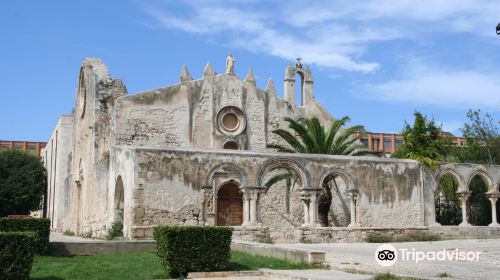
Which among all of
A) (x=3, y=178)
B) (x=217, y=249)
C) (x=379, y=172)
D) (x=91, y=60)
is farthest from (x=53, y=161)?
(x=217, y=249)

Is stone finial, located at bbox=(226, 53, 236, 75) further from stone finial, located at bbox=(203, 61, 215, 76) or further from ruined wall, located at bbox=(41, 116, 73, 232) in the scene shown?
ruined wall, located at bbox=(41, 116, 73, 232)

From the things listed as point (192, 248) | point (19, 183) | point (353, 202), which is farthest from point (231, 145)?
point (19, 183)

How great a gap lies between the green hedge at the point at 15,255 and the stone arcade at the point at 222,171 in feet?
33.8

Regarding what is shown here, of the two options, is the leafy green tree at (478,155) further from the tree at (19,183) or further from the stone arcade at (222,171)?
the tree at (19,183)

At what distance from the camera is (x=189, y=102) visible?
29.9m

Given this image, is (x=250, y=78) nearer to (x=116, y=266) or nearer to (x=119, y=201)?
(x=119, y=201)

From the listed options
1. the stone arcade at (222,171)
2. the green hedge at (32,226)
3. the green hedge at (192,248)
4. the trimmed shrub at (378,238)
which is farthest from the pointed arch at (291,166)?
the green hedge at (192,248)

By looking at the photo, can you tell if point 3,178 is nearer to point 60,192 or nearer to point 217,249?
point 60,192

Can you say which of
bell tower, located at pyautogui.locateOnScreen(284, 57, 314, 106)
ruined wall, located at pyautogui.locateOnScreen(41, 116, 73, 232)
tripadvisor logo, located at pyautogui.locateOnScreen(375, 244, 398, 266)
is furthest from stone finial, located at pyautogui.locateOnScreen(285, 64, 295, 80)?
tripadvisor logo, located at pyautogui.locateOnScreen(375, 244, 398, 266)

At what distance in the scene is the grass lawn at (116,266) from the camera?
11.6m

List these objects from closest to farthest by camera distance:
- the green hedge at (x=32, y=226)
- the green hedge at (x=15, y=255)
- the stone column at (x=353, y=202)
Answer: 1. the green hedge at (x=15, y=255)
2. the green hedge at (x=32, y=226)
3. the stone column at (x=353, y=202)

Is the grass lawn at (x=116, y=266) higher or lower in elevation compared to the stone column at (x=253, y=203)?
lower

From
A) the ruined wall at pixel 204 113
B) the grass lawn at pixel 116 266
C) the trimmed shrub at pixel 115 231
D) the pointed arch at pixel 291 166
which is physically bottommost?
the grass lawn at pixel 116 266

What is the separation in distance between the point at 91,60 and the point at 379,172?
16.5 m
